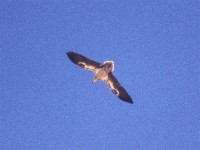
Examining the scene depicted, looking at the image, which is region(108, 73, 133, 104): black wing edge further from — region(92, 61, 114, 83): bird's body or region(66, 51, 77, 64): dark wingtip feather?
region(66, 51, 77, 64): dark wingtip feather

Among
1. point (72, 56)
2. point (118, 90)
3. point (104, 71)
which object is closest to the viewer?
point (104, 71)

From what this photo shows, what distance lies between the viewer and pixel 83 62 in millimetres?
17781

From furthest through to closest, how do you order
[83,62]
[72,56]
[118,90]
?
[118,90], [72,56], [83,62]

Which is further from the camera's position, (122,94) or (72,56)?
(122,94)

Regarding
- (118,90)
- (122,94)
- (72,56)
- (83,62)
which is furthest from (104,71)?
(72,56)

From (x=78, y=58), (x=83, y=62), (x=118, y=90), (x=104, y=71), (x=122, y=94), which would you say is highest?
(x=78, y=58)

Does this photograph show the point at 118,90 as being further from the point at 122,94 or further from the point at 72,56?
the point at 72,56

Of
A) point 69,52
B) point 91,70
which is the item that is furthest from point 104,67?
point 69,52

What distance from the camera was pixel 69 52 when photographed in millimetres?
18062

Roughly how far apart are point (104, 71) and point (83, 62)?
131cm

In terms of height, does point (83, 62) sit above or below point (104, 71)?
above

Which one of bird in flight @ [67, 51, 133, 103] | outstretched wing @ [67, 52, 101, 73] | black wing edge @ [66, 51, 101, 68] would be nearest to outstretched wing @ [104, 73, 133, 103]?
bird in flight @ [67, 51, 133, 103]

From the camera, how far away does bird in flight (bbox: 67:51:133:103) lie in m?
17.1

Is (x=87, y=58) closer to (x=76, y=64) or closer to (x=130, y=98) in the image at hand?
(x=76, y=64)
